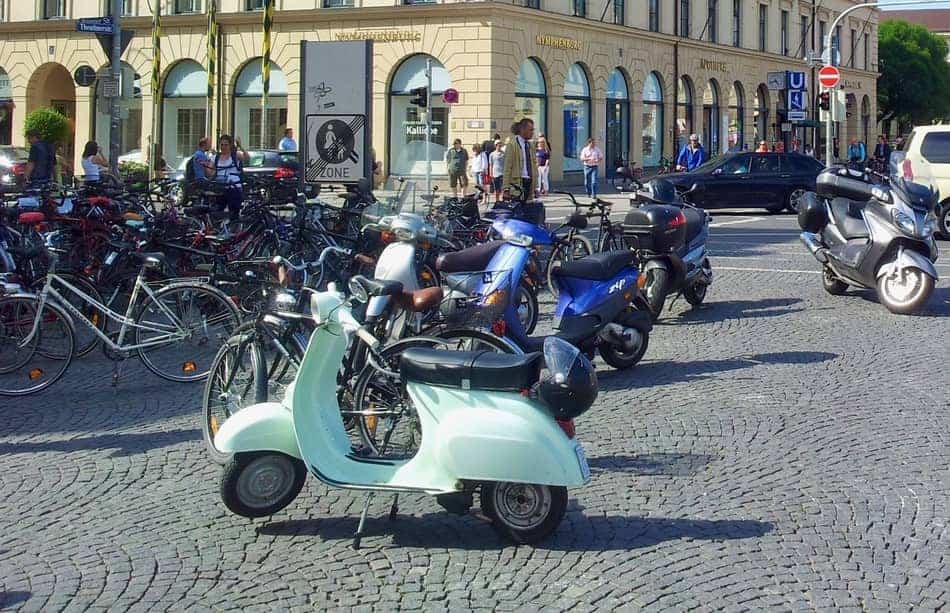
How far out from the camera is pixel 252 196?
1656cm

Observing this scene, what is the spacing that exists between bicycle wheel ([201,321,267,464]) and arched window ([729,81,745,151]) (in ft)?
159

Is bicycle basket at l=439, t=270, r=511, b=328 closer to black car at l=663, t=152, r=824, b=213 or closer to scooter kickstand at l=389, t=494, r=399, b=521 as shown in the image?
scooter kickstand at l=389, t=494, r=399, b=521

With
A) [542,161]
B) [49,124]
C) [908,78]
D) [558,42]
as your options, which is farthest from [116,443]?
[908,78]

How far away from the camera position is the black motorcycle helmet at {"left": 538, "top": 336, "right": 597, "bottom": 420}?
531cm

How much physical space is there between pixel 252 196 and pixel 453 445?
11.7 m

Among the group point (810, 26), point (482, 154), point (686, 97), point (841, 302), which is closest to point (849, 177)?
point (841, 302)

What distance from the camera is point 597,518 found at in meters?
5.76

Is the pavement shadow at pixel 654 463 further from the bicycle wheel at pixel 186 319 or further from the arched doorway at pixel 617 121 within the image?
the arched doorway at pixel 617 121

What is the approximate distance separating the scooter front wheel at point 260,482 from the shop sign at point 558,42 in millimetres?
35596

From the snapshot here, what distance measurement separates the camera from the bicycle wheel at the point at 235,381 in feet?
21.0

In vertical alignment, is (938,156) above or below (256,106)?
below

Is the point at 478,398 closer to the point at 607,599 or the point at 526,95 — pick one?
the point at 607,599

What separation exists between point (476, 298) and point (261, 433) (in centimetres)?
247

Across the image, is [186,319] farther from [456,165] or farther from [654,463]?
[456,165]
